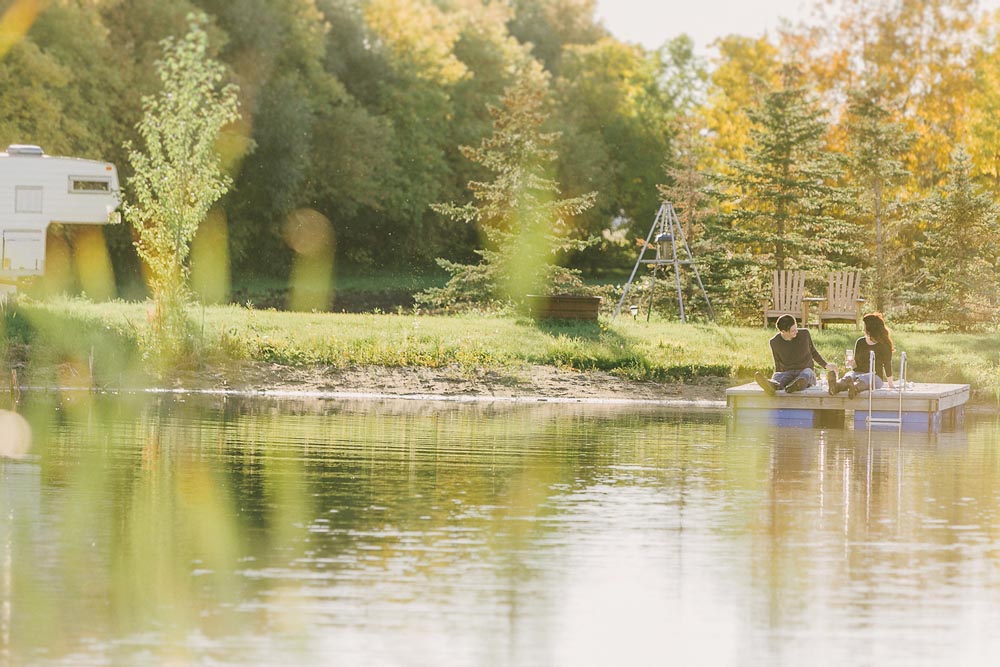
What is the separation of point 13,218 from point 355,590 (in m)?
35.6

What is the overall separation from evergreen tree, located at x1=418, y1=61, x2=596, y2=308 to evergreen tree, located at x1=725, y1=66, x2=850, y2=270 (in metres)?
5.31

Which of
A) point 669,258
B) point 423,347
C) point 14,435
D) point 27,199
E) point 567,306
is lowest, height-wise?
point 14,435

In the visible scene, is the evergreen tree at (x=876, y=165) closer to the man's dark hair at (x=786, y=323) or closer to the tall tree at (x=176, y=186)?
the tall tree at (x=176, y=186)

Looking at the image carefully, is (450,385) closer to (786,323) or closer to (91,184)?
(786,323)

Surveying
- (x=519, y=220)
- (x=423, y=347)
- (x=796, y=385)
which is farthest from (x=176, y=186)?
(x=796, y=385)

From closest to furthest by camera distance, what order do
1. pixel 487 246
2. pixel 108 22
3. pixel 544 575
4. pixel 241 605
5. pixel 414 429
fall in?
pixel 241 605, pixel 544 575, pixel 414 429, pixel 108 22, pixel 487 246

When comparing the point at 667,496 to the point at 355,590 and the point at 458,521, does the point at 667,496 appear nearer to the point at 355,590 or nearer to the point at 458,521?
the point at 458,521

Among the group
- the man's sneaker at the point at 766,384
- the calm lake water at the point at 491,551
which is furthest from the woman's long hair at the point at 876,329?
the calm lake water at the point at 491,551

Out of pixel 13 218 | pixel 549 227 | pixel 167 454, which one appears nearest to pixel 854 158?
pixel 549 227

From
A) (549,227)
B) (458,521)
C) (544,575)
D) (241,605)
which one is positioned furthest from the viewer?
(549,227)

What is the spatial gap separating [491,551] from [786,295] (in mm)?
28699

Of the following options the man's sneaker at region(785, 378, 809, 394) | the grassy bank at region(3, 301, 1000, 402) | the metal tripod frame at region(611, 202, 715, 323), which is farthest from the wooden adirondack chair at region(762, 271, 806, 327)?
the man's sneaker at region(785, 378, 809, 394)

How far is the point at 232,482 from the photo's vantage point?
52.2 feet

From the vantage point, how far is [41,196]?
4409 centimetres
